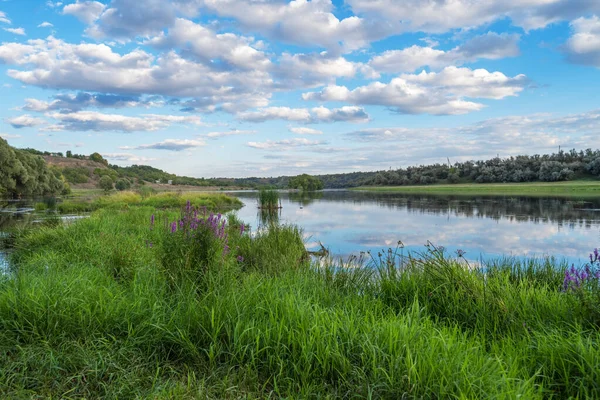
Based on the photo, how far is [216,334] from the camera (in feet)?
10.7

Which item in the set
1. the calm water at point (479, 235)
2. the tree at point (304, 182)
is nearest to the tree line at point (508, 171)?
the tree at point (304, 182)

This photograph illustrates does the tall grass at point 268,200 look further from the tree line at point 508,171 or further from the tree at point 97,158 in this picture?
the tree at point 97,158

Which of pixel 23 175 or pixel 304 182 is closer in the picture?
pixel 23 175

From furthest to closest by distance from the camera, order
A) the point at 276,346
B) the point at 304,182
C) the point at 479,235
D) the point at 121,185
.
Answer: the point at 304,182 < the point at 121,185 < the point at 479,235 < the point at 276,346

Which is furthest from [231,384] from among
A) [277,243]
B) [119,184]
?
[119,184]

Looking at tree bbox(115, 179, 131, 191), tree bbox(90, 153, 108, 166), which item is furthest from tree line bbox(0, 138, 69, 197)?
tree bbox(90, 153, 108, 166)

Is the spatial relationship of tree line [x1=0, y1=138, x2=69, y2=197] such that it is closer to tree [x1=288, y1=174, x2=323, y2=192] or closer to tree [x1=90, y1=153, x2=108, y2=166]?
tree [x1=288, y1=174, x2=323, y2=192]

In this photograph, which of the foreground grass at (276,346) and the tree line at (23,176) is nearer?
the foreground grass at (276,346)

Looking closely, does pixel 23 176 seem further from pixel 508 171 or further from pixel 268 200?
pixel 508 171

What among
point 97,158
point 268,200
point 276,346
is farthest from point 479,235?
point 97,158

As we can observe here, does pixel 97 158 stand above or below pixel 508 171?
above

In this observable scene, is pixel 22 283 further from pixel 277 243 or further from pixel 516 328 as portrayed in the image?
pixel 277 243

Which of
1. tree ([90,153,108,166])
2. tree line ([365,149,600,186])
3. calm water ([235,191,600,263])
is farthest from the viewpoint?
tree ([90,153,108,166])

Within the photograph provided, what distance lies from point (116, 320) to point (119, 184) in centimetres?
9334
